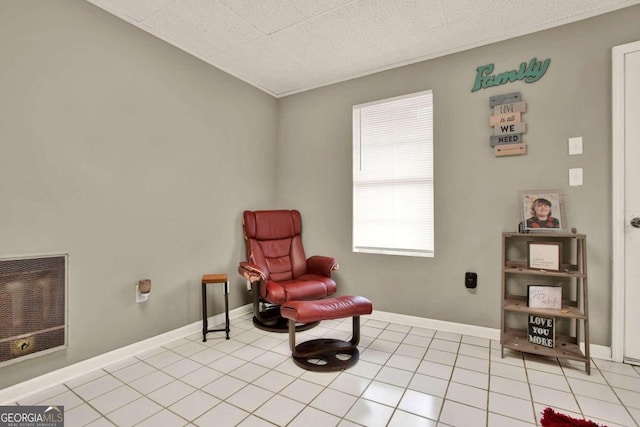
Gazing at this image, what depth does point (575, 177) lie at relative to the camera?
235cm

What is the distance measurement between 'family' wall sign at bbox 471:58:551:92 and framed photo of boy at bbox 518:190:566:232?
0.95 meters

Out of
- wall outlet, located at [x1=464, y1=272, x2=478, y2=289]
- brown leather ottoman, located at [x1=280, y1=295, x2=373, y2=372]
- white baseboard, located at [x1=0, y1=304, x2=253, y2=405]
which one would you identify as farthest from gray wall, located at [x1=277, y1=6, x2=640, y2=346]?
white baseboard, located at [x1=0, y1=304, x2=253, y2=405]

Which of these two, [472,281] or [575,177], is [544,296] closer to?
[472,281]

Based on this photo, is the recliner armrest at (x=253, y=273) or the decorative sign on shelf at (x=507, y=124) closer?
the decorative sign on shelf at (x=507, y=124)

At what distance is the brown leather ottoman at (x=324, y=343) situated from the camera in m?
2.12

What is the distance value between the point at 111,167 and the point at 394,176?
2.50 meters

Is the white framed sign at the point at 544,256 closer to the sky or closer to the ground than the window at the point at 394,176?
closer to the ground

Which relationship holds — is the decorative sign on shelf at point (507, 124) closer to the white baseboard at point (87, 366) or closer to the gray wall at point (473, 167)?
the gray wall at point (473, 167)

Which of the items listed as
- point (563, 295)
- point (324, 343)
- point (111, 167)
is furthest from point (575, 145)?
point (111, 167)

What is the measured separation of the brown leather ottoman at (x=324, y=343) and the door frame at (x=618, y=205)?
1780 mm

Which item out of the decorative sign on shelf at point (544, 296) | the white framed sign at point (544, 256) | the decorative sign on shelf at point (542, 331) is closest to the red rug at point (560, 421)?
the decorative sign on shelf at point (542, 331)

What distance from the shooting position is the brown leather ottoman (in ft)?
6.96

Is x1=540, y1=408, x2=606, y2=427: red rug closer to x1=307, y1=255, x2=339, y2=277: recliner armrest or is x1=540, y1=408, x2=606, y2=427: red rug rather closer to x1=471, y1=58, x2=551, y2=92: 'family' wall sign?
x1=307, y1=255, x2=339, y2=277: recliner armrest

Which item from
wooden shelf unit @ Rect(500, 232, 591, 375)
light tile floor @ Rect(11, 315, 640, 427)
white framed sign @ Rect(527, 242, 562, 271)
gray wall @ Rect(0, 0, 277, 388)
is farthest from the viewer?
white framed sign @ Rect(527, 242, 562, 271)
